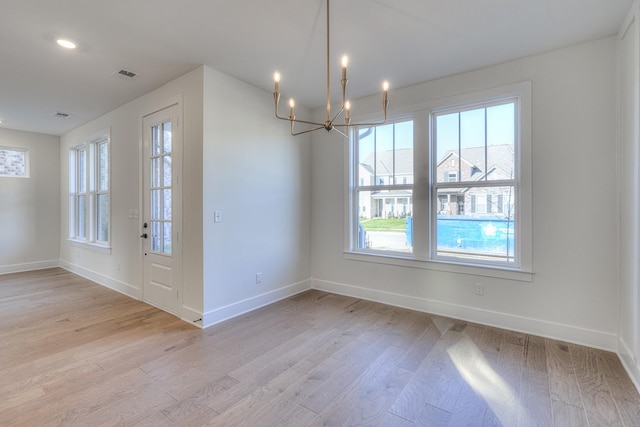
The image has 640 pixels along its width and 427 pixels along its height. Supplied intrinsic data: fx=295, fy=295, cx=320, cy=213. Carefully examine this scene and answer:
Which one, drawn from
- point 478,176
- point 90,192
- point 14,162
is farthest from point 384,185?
point 14,162

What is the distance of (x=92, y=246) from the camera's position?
499 centimetres

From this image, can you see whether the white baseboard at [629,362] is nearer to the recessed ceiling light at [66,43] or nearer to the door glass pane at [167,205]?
the door glass pane at [167,205]

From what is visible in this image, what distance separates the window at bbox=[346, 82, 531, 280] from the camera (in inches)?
119

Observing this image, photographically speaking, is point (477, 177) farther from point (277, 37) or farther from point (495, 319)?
point (277, 37)

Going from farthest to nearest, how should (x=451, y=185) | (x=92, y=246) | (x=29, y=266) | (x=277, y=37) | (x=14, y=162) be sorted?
(x=29, y=266), (x=14, y=162), (x=92, y=246), (x=451, y=185), (x=277, y=37)

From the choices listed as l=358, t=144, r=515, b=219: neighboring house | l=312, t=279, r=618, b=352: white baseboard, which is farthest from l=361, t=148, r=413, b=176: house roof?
l=312, t=279, r=618, b=352: white baseboard

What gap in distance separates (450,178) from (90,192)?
5.87 m

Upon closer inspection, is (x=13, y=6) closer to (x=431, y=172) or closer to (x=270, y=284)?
(x=270, y=284)

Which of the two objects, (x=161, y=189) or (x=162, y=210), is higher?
(x=161, y=189)

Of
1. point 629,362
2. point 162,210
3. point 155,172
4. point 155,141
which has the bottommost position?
point 629,362

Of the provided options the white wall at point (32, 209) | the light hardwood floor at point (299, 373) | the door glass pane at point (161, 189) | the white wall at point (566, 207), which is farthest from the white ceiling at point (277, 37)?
the white wall at point (32, 209)

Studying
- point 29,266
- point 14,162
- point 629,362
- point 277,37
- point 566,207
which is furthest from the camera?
point 29,266

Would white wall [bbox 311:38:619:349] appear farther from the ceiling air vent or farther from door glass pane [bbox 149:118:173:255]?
the ceiling air vent

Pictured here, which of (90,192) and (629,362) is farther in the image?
(90,192)
